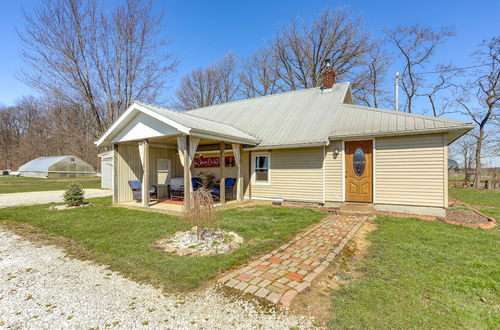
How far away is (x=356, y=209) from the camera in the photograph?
24.1 ft

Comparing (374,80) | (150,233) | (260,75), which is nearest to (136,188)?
(150,233)

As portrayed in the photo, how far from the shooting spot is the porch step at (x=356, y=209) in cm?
713

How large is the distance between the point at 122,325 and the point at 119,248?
2.48 metres

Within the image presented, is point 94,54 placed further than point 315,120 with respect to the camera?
Yes

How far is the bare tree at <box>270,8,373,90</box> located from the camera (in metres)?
19.5

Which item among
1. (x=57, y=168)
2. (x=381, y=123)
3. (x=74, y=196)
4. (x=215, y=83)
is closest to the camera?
(x=381, y=123)

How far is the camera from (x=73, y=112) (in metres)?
17.1

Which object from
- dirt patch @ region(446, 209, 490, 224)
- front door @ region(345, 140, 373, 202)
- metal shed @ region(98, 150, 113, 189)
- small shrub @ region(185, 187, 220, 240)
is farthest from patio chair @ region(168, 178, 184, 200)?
dirt patch @ region(446, 209, 490, 224)

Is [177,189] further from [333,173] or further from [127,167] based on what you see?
[333,173]

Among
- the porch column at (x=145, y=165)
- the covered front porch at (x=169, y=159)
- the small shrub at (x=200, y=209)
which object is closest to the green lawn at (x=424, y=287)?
the small shrub at (x=200, y=209)

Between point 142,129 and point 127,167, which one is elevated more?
point 142,129

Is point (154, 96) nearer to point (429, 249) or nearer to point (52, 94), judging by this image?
point (52, 94)

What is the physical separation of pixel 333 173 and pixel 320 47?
54.9 ft

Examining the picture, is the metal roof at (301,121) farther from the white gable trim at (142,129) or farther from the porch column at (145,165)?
the porch column at (145,165)
